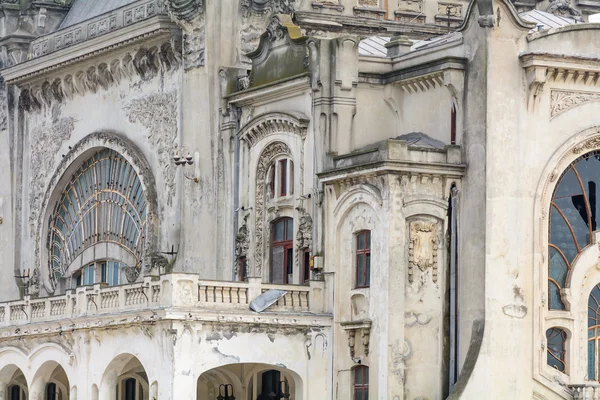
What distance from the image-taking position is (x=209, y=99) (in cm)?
5878

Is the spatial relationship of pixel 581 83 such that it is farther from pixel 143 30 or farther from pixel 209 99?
pixel 143 30

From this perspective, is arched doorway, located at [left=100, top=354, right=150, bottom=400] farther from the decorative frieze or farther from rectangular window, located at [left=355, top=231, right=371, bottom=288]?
the decorative frieze

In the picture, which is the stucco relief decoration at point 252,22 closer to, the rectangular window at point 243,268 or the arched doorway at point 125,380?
the rectangular window at point 243,268

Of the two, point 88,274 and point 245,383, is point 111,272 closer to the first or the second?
point 88,274

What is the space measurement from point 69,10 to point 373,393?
2637 cm

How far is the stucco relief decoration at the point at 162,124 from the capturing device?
202 feet

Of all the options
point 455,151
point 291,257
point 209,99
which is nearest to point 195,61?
point 209,99

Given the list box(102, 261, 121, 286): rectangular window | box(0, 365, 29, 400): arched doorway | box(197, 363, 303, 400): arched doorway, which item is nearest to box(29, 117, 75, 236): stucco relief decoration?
box(102, 261, 121, 286): rectangular window

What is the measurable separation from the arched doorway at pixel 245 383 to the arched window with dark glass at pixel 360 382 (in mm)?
3298

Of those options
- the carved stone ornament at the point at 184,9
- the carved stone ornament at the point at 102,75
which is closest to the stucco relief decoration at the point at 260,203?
the carved stone ornament at the point at 184,9

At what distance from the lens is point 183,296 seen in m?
50.6

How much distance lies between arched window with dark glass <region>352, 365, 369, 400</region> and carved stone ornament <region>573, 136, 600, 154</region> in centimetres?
749

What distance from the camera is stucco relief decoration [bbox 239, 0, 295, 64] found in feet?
195

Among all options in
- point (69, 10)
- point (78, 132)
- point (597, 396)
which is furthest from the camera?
point (69, 10)
